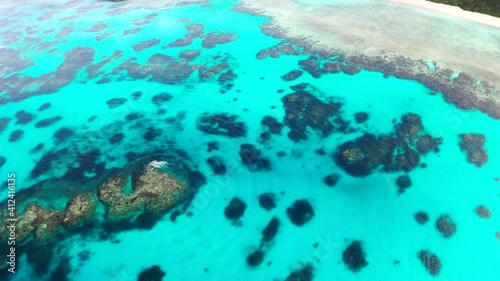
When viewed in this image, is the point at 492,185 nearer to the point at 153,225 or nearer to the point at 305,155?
the point at 305,155

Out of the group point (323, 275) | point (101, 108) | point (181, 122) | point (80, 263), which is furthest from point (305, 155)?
point (101, 108)

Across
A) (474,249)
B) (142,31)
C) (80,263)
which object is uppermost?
(142,31)

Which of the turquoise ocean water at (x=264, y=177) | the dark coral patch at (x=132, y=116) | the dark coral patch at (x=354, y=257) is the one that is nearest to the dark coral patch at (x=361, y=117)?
the turquoise ocean water at (x=264, y=177)

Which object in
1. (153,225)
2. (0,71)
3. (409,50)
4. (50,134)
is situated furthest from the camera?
(0,71)

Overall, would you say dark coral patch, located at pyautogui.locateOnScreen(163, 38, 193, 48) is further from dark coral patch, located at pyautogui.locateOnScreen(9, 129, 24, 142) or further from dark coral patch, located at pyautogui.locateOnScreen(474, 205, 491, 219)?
dark coral patch, located at pyautogui.locateOnScreen(474, 205, 491, 219)

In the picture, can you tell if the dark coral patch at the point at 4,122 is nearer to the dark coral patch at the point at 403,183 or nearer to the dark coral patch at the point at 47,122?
the dark coral patch at the point at 47,122

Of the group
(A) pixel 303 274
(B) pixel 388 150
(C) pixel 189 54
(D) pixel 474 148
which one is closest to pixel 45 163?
(C) pixel 189 54

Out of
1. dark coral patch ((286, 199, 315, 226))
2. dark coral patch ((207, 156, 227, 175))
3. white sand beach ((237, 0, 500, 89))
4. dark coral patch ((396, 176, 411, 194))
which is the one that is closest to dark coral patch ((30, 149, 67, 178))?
dark coral patch ((207, 156, 227, 175))
